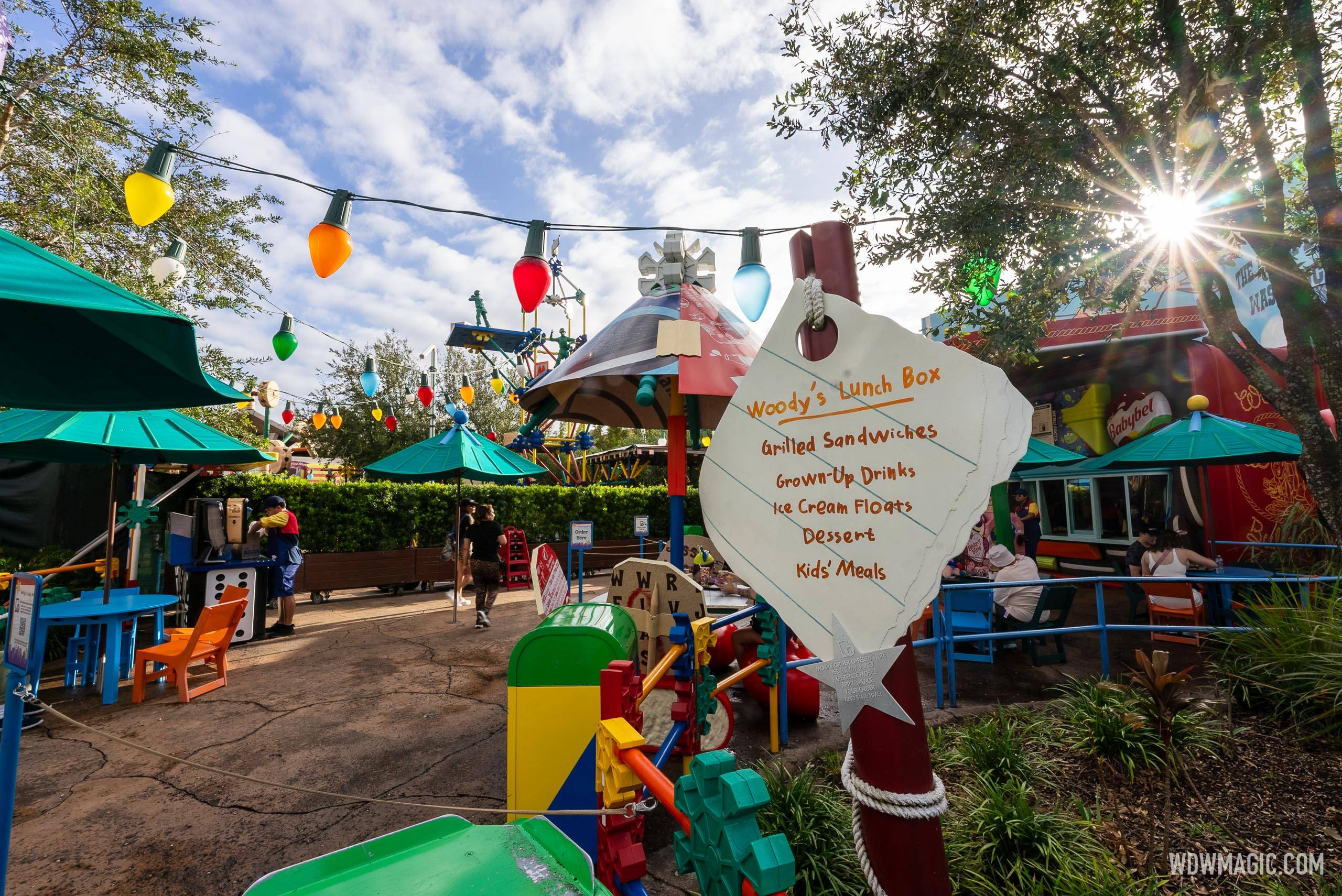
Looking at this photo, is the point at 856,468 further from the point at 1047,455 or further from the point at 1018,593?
the point at 1047,455

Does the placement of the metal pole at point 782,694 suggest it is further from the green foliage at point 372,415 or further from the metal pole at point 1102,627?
the green foliage at point 372,415

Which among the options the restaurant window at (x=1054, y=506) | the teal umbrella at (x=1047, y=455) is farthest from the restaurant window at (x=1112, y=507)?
the teal umbrella at (x=1047, y=455)

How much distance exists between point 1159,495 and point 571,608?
11.8 meters

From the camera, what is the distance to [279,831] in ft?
9.96

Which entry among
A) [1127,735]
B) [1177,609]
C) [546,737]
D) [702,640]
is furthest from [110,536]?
[1177,609]

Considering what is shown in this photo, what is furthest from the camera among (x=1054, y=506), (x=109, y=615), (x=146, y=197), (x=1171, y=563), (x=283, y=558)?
(x=1054, y=506)

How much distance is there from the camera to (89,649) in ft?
17.8

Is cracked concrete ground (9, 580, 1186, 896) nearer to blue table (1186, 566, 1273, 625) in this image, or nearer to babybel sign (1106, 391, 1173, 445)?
blue table (1186, 566, 1273, 625)

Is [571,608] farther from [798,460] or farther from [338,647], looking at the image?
[338,647]

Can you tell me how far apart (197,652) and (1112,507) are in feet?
48.3

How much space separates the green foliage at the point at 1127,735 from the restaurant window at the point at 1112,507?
9.74 metres

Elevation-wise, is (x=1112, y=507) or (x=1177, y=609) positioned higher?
(x=1112, y=507)

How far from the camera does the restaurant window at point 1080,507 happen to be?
39.7 ft

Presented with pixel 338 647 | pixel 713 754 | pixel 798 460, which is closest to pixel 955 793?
pixel 713 754
